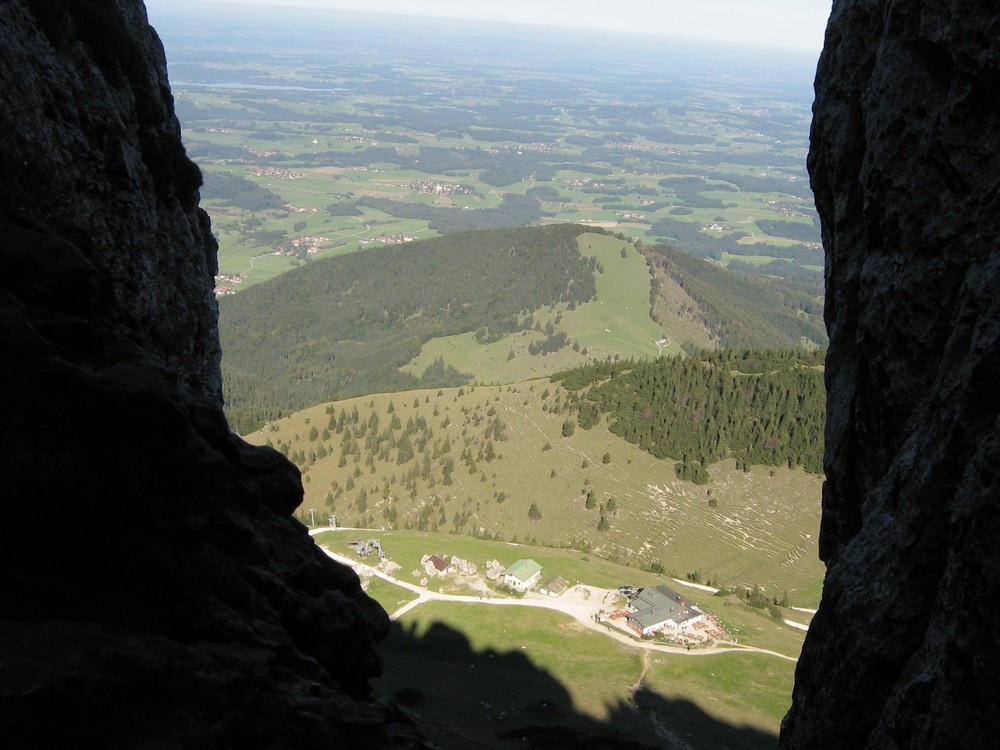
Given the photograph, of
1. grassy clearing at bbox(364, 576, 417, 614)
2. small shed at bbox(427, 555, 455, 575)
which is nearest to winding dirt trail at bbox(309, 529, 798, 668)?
grassy clearing at bbox(364, 576, 417, 614)

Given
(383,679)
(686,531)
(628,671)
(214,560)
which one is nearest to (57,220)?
(214,560)

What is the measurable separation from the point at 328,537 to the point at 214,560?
281ft

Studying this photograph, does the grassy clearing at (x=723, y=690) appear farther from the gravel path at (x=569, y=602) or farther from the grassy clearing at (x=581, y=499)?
the grassy clearing at (x=581, y=499)

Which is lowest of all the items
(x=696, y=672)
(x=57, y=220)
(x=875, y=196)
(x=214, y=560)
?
(x=696, y=672)

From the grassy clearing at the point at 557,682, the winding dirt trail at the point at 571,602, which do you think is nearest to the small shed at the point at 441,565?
the winding dirt trail at the point at 571,602

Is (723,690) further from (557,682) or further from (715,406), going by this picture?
(715,406)

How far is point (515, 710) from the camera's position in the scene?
52.1m

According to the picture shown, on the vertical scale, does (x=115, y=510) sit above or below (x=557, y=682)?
above

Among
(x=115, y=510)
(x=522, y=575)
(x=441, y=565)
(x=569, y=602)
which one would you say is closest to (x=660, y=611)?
(x=569, y=602)

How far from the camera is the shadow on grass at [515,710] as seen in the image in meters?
43.6

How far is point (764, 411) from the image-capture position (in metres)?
132

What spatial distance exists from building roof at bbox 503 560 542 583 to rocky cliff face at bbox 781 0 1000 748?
64694 millimetres

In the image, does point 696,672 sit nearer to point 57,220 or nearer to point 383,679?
point 383,679

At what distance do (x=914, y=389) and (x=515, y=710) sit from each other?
43157 mm
